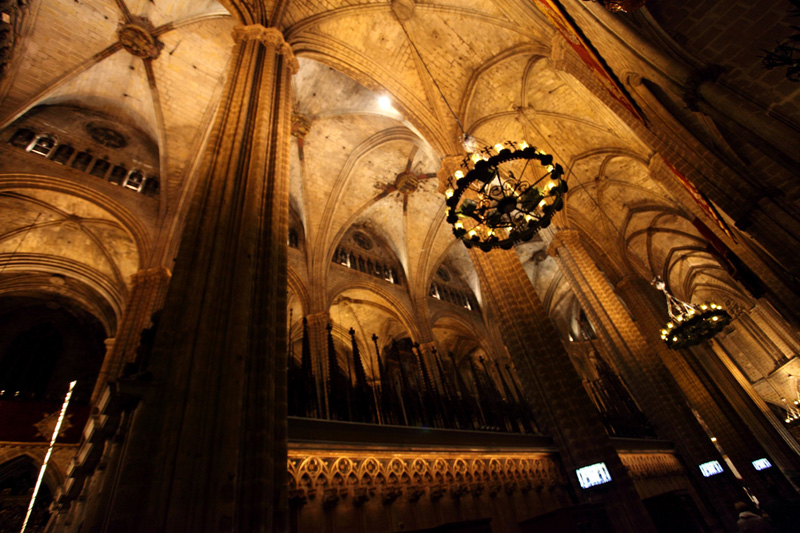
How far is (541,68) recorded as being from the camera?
11.0 m

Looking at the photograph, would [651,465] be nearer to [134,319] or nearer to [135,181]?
[134,319]

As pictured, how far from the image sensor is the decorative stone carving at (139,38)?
998cm

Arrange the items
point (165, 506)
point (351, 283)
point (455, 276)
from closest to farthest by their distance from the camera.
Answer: point (165, 506)
point (351, 283)
point (455, 276)

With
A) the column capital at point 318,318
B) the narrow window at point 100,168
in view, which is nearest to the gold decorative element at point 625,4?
the column capital at point 318,318

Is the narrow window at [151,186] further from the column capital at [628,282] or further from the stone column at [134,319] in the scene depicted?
the column capital at [628,282]

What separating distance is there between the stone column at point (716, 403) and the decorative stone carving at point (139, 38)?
16829mm

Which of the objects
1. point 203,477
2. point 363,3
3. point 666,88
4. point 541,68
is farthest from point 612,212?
point 203,477

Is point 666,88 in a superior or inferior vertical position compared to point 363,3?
inferior

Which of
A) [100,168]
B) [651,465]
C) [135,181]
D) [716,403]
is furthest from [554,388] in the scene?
[100,168]

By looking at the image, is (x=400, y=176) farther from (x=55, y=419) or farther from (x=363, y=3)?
(x=55, y=419)

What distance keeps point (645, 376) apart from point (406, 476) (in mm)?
8580

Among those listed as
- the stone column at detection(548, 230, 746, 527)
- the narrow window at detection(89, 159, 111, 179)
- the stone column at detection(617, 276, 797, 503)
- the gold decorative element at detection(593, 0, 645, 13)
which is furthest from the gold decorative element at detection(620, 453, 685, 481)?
the narrow window at detection(89, 159, 111, 179)

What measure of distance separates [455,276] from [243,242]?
57.2ft

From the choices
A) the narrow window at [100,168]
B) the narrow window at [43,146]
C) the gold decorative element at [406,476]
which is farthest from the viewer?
the narrow window at [100,168]
